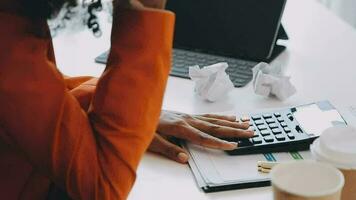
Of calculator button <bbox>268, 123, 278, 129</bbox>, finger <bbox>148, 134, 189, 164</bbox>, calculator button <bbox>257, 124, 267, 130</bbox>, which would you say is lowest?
finger <bbox>148, 134, 189, 164</bbox>

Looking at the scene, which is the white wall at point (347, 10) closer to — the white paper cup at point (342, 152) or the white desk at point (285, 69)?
the white desk at point (285, 69)

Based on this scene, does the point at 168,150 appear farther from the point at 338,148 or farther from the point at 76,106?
the point at 338,148

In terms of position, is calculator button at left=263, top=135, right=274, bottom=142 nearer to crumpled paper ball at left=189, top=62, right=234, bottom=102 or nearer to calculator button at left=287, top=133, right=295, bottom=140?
calculator button at left=287, top=133, right=295, bottom=140

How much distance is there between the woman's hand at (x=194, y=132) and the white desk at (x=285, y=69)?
0.07 feet

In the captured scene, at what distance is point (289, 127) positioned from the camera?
102cm

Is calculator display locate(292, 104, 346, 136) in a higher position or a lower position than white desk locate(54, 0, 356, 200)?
higher

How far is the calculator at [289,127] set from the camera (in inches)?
38.2

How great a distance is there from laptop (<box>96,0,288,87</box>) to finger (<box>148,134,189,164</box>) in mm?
326

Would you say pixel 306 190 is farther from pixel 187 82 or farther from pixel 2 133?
pixel 187 82

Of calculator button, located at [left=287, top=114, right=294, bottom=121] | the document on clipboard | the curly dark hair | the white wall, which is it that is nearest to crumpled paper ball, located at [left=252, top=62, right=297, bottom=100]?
calculator button, located at [left=287, top=114, right=294, bottom=121]

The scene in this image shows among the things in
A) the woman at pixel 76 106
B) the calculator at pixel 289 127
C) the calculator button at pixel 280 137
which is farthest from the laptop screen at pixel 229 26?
the woman at pixel 76 106

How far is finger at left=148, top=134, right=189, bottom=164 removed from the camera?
967 millimetres

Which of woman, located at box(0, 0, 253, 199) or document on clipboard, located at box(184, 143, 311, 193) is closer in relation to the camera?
woman, located at box(0, 0, 253, 199)

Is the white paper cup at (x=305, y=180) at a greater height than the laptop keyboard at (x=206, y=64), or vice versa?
the white paper cup at (x=305, y=180)
